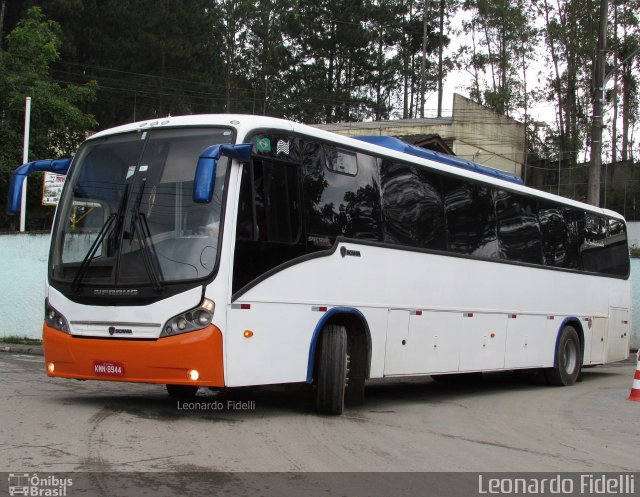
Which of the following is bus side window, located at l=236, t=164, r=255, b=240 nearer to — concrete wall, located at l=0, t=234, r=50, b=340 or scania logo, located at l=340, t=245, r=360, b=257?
scania logo, located at l=340, t=245, r=360, b=257

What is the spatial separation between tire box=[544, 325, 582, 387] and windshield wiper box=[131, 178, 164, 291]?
30.6 ft

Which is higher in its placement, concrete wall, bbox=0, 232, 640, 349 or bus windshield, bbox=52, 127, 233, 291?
bus windshield, bbox=52, 127, 233, 291

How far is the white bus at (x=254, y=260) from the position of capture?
7.98 m

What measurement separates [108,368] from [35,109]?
84.4ft

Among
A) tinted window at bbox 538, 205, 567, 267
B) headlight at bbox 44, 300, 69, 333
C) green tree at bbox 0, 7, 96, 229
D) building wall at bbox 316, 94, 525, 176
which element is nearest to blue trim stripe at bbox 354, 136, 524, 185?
tinted window at bbox 538, 205, 567, 267

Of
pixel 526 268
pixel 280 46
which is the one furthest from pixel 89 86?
pixel 526 268

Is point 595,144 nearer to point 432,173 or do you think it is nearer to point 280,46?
point 432,173

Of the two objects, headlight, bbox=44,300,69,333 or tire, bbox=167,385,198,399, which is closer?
headlight, bbox=44,300,69,333

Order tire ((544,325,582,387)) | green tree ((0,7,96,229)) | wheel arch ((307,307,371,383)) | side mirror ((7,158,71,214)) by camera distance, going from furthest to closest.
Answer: green tree ((0,7,96,229)) < tire ((544,325,582,387)) < wheel arch ((307,307,371,383)) < side mirror ((7,158,71,214))

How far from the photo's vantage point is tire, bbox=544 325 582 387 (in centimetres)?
1488

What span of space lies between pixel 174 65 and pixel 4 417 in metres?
41.1

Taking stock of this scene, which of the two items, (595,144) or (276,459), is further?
(595,144)

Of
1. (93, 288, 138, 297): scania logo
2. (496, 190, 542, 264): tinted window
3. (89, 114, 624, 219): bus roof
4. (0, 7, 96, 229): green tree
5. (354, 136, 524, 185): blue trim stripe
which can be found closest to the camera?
(93, 288, 138, 297): scania logo

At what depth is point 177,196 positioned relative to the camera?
818cm
